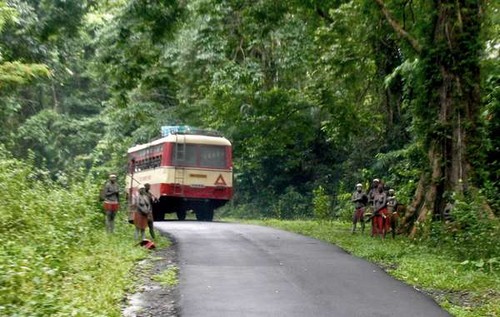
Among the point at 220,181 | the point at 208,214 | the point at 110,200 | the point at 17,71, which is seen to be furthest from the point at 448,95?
the point at 208,214

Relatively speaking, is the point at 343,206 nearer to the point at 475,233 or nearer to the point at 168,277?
the point at 475,233

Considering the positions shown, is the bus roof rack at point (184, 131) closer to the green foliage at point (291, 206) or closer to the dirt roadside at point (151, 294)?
the green foliage at point (291, 206)

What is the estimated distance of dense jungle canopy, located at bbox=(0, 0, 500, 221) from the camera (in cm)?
1680

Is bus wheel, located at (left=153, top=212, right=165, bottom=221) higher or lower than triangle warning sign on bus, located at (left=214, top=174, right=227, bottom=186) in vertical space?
lower

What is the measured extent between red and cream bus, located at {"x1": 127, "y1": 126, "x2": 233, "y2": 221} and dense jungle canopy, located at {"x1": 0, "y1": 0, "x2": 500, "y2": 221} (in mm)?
1458

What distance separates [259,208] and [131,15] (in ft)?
69.9

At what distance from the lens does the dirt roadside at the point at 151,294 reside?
9.09 meters

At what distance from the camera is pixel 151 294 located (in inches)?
408

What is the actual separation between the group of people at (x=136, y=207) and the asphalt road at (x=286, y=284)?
98 cm

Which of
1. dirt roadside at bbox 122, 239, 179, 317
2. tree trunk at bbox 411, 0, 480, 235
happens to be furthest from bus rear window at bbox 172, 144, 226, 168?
dirt roadside at bbox 122, 239, 179, 317

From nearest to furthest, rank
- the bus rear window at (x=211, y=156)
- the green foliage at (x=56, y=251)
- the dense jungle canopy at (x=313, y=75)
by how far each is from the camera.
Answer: the green foliage at (x=56, y=251), the dense jungle canopy at (x=313, y=75), the bus rear window at (x=211, y=156)

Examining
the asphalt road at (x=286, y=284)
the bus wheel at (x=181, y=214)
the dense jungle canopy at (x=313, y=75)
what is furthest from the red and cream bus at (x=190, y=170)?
the asphalt road at (x=286, y=284)

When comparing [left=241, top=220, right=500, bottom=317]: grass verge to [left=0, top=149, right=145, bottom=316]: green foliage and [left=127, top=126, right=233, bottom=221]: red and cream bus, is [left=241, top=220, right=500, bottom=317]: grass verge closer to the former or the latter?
[left=0, top=149, right=145, bottom=316]: green foliage

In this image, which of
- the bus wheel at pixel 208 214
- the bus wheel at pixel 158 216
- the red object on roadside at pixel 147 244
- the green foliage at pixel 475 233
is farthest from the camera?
the bus wheel at pixel 208 214
